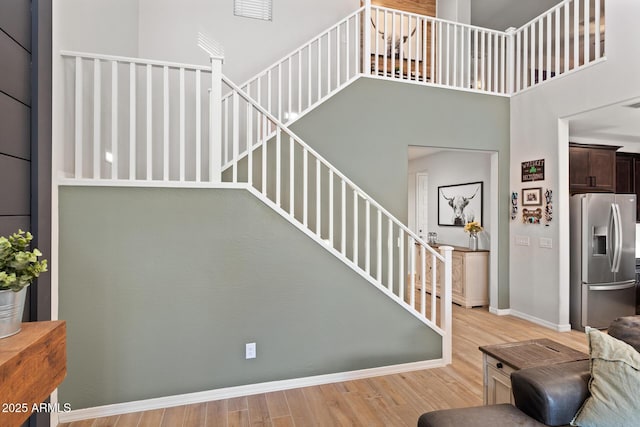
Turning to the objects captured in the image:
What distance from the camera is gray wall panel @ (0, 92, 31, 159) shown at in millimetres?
1646

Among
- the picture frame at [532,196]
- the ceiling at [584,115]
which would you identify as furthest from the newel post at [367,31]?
the picture frame at [532,196]

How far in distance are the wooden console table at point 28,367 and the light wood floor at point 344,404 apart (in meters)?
1.08

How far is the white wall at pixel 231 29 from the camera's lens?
14.4 ft

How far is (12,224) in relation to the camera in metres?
1.75

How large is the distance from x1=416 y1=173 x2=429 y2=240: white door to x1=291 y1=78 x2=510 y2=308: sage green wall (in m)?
2.65

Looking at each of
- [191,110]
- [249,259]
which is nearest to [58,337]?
[249,259]

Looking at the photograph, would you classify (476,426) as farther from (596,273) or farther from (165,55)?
(165,55)

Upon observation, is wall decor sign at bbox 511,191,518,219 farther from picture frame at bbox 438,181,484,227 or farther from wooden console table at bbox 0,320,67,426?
wooden console table at bbox 0,320,67,426

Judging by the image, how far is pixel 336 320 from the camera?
9.31ft

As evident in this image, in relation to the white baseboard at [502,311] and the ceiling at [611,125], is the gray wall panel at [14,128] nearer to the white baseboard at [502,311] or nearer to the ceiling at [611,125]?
the ceiling at [611,125]

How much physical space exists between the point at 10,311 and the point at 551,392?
2295 mm

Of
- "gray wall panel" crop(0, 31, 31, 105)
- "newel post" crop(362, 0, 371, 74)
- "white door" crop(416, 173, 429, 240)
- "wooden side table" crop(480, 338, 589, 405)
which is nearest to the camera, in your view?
"gray wall panel" crop(0, 31, 31, 105)

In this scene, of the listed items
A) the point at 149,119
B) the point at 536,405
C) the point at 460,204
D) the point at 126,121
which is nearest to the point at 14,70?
the point at 149,119

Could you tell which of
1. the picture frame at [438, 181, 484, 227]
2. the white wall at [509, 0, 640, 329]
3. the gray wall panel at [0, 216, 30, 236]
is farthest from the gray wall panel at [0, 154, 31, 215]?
the picture frame at [438, 181, 484, 227]
